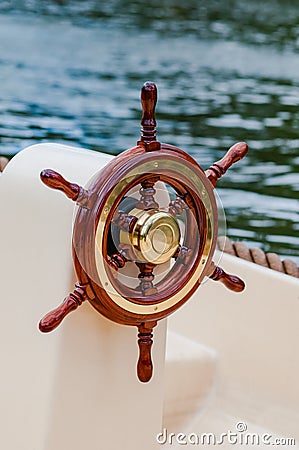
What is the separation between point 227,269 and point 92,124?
3.22 metres

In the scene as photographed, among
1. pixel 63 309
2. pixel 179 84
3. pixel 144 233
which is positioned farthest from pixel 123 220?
pixel 179 84

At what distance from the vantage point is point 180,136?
15.6 feet

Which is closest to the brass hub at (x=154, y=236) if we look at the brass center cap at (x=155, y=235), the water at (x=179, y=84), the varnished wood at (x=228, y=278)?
the brass center cap at (x=155, y=235)

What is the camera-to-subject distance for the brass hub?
3.68 feet

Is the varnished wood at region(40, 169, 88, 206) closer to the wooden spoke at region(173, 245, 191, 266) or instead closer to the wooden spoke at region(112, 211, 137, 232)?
the wooden spoke at region(112, 211, 137, 232)

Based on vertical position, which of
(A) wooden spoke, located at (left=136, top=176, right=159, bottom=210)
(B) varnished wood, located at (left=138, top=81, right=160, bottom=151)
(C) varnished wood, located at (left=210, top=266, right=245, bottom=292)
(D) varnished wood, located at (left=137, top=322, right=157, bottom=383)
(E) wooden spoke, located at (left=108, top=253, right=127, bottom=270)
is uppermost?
(B) varnished wood, located at (left=138, top=81, right=160, bottom=151)

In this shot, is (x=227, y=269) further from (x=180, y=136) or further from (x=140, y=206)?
(x=180, y=136)

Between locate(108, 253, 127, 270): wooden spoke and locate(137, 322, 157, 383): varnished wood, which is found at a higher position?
locate(108, 253, 127, 270): wooden spoke

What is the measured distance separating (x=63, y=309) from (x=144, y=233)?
0.15m

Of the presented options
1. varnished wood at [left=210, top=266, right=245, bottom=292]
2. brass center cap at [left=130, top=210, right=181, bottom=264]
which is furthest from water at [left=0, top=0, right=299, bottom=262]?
brass center cap at [left=130, top=210, right=181, bottom=264]

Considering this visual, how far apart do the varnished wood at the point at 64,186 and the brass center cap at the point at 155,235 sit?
3.0 inches

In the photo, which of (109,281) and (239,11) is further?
(239,11)

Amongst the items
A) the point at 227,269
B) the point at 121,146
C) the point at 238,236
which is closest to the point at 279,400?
the point at 227,269

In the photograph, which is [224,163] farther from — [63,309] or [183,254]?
[63,309]
